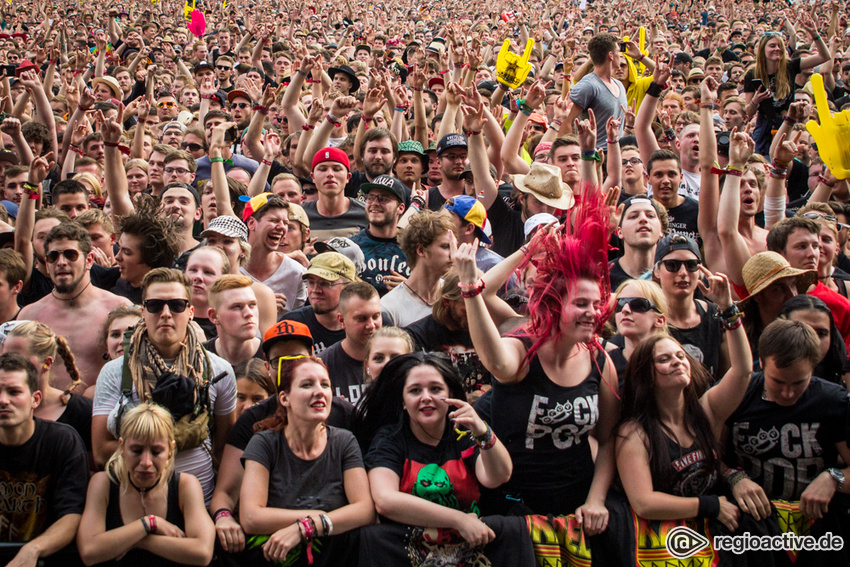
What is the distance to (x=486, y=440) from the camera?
10.9 ft

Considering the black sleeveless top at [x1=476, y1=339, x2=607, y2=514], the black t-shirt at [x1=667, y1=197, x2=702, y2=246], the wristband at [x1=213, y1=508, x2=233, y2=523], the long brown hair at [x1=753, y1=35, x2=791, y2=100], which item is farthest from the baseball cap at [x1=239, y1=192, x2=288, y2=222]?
the long brown hair at [x1=753, y1=35, x2=791, y2=100]

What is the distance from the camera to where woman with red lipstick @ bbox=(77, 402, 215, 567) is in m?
3.35

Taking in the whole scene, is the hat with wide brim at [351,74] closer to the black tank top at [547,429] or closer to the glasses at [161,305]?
the glasses at [161,305]

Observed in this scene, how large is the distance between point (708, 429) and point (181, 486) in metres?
2.36

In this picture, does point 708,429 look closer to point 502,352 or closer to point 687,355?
point 687,355

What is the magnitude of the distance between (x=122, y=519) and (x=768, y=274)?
11.4 ft

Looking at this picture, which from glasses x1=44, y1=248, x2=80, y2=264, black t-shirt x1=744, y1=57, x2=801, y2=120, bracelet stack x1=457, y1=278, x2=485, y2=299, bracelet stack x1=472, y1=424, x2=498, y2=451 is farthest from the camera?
black t-shirt x1=744, y1=57, x2=801, y2=120

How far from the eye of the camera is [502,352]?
3283 millimetres

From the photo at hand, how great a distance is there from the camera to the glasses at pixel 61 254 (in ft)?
15.3

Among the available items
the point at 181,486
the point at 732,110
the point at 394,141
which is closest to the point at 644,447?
the point at 181,486

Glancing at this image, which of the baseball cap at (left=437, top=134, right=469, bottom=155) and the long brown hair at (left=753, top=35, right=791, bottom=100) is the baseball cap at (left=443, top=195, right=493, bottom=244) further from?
the long brown hair at (left=753, top=35, right=791, bottom=100)

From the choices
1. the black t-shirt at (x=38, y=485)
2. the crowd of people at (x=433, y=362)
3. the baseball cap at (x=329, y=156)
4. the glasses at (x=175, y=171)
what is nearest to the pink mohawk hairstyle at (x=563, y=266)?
the crowd of people at (x=433, y=362)

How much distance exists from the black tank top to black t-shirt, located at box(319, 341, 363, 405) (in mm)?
987

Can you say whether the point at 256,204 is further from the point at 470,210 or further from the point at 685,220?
the point at 685,220
